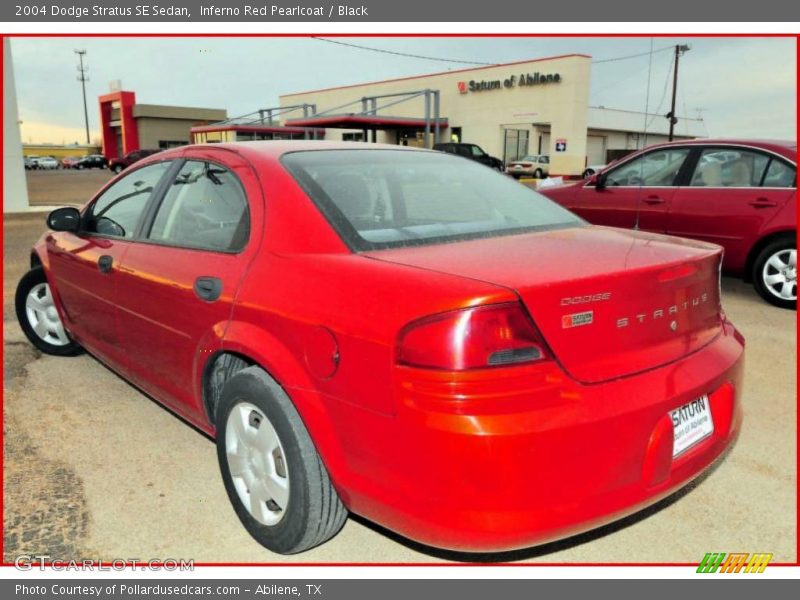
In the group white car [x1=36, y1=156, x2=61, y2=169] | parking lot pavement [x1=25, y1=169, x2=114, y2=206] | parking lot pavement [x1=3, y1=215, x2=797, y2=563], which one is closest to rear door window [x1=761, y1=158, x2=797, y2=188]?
parking lot pavement [x1=3, y1=215, x2=797, y2=563]

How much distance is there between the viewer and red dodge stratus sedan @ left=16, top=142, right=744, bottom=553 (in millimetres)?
1892

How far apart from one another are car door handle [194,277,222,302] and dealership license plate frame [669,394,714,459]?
5.73 feet

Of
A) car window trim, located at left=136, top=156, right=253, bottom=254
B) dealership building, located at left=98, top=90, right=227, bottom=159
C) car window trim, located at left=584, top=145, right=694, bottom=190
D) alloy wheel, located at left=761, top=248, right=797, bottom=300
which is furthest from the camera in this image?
dealership building, located at left=98, top=90, right=227, bottom=159

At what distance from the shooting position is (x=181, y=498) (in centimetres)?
294

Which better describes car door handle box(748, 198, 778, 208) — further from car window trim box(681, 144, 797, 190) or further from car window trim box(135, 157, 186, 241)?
car window trim box(135, 157, 186, 241)

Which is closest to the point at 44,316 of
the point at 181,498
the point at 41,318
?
the point at 41,318

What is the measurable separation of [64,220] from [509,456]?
3.26 metres

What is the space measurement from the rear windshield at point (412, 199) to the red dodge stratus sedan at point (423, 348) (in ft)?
0.04

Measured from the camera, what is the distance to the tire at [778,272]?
616cm

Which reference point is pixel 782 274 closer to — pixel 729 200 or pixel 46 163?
pixel 729 200

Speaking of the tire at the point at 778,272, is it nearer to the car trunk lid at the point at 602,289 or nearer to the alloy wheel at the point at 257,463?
the car trunk lid at the point at 602,289

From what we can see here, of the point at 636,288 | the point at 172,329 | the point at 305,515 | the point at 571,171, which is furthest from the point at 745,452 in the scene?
the point at 571,171

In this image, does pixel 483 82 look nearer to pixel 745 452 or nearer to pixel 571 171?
pixel 571 171

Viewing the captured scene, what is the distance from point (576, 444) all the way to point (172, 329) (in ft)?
6.27
